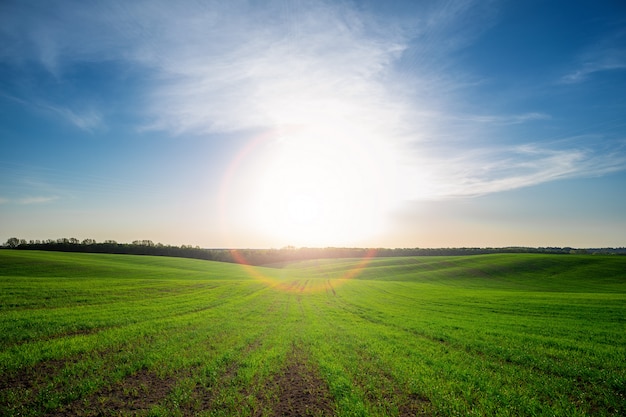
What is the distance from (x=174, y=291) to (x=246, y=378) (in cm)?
2747

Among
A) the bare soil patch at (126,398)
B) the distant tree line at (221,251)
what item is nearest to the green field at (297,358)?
the bare soil patch at (126,398)

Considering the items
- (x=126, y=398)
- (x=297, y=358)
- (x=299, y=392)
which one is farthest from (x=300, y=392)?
(x=126, y=398)

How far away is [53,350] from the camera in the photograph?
43.2 feet

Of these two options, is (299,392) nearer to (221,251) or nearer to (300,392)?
(300,392)

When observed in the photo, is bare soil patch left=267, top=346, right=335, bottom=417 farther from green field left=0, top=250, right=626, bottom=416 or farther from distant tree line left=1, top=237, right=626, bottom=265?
distant tree line left=1, top=237, right=626, bottom=265

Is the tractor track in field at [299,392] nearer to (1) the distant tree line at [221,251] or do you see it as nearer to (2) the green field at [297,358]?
(2) the green field at [297,358]

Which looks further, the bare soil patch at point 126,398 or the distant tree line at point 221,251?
the distant tree line at point 221,251

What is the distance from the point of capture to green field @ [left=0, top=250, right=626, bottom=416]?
966 centimetres

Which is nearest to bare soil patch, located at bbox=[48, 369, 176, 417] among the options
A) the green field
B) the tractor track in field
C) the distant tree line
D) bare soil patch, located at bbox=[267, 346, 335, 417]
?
the green field

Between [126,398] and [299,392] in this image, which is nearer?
[126,398]

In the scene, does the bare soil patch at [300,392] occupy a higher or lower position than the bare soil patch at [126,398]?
lower

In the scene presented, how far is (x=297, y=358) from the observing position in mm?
14398

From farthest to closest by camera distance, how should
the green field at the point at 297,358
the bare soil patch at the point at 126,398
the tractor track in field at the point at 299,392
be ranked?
the green field at the point at 297,358
the tractor track in field at the point at 299,392
the bare soil patch at the point at 126,398

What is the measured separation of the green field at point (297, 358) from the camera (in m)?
9.66
